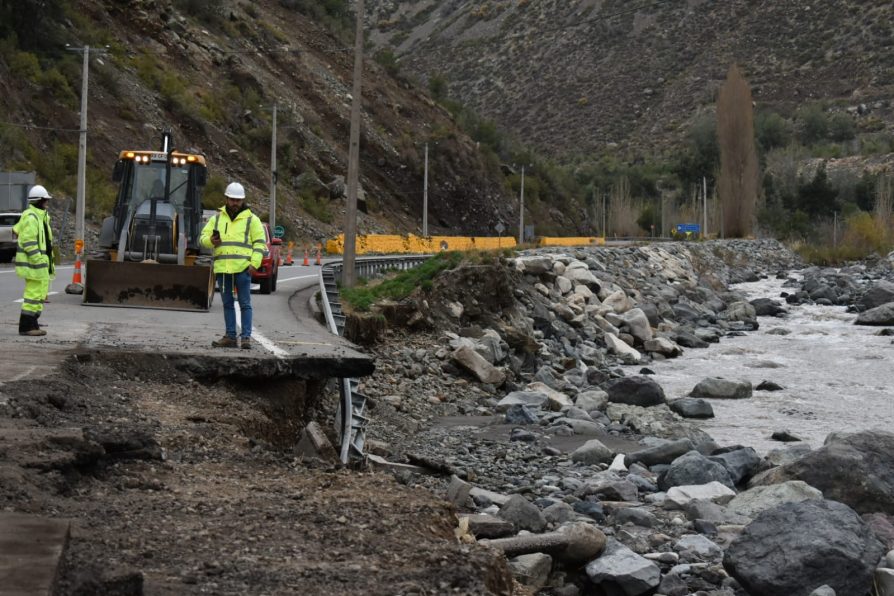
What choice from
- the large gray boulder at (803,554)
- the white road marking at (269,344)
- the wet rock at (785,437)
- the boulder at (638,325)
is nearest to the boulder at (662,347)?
the boulder at (638,325)

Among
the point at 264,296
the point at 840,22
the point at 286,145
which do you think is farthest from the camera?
the point at 840,22

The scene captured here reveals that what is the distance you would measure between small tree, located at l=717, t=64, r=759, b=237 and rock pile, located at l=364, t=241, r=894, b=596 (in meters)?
50.8

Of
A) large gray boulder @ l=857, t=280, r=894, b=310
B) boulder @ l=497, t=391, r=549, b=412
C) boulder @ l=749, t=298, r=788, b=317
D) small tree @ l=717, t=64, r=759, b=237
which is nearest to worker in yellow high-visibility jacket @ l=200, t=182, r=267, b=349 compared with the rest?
boulder @ l=497, t=391, r=549, b=412

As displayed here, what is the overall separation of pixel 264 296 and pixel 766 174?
100993mm

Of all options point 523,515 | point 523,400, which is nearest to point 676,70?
point 523,400

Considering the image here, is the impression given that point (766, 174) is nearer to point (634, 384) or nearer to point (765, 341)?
point (765, 341)

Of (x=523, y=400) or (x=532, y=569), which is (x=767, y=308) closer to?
(x=523, y=400)

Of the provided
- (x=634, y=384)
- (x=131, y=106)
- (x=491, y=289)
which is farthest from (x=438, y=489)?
(x=131, y=106)

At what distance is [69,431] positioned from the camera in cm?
740

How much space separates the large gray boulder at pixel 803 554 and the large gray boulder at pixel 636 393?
34.9 ft

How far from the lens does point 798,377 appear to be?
81.0ft

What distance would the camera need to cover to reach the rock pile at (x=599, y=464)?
817cm

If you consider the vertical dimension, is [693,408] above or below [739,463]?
above

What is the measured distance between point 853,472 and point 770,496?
3.40 ft
